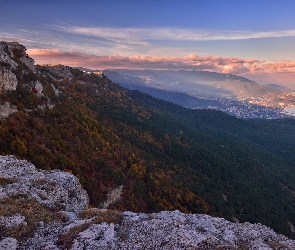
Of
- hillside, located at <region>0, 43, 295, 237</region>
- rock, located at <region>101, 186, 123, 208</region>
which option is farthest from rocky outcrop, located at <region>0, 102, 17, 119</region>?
rock, located at <region>101, 186, 123, 208</region>

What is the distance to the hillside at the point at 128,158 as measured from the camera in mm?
45325

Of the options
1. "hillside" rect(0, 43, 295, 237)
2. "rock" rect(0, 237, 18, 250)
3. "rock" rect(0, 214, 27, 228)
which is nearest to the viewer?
"rock" rect(0, 237, 18, 250)

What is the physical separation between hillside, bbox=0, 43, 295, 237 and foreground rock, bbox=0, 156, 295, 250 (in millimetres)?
13531

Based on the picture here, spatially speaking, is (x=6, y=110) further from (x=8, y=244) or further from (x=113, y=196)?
(x=8, y=244)

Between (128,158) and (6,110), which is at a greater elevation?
(6,110)

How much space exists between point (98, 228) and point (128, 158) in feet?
156

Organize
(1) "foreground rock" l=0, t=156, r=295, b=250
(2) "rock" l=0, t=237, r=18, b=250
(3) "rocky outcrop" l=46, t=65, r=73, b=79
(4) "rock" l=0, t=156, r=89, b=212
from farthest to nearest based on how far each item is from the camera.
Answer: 1. (3) "rocky outcrop" l=46, t=65, r=73, b=79
2. (4) "rock" l=0, t=156, r=89, b=212
3. (1) "foreground rock" l=0, t=156, r=295, b=250
4. (2) "rock" l=0, t=237, r=18, b=250

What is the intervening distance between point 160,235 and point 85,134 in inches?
1766

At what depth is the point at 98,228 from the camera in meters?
20.9

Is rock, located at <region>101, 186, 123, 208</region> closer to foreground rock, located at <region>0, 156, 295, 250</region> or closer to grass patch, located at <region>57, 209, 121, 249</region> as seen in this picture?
foreground rock, located at <region>0, 156, 295, 250</region>

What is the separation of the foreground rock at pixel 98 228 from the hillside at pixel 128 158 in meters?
13.5

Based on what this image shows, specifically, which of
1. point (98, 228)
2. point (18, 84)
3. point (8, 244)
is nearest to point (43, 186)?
point (98, 228)

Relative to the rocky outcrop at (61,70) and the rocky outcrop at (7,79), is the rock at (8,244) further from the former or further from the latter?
the rocky outcrop at (61,70)

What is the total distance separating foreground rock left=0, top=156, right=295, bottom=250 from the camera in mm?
18984
